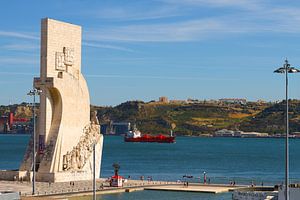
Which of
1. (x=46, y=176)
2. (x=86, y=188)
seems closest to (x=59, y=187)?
(x=86, y=188)

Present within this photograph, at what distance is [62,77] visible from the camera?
67.1 metres

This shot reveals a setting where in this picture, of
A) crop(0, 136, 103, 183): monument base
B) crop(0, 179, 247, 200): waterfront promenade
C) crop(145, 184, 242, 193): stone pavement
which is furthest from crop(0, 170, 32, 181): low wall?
crop(145, 184, 242, 193): stone pavement

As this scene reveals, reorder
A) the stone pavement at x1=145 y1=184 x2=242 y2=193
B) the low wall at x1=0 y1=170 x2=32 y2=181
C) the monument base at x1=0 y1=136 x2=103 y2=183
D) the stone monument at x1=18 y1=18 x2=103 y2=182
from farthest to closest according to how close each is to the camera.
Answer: the low wall at x1=0 y1=170 x2=32 y2=181
the stone monument at x1=18 y1=18 x2=103 y2=182
the monument base at x1=0 y1=136 x2=103 y2=183
the stone pavement at x1=145 y1=184 x2=242 y2=193

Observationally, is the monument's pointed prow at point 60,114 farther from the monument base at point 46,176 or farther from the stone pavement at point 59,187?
the stone pavement at point 59,187

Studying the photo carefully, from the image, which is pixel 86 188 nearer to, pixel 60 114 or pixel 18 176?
pixel 18 176

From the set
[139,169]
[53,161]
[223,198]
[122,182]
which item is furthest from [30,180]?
[139,169]

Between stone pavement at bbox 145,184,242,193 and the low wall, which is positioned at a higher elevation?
the low wall

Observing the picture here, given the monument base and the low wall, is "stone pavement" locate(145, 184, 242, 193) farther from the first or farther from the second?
the low wall

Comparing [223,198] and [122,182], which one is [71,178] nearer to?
[122,182]

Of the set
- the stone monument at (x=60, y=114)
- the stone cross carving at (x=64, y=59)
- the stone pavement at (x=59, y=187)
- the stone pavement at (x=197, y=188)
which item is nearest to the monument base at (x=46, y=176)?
the stone monument at (x=60, y=114)

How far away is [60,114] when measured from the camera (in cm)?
6675

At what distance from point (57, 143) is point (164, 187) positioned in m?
10.4

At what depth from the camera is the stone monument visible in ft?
216

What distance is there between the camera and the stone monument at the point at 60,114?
6575cm
